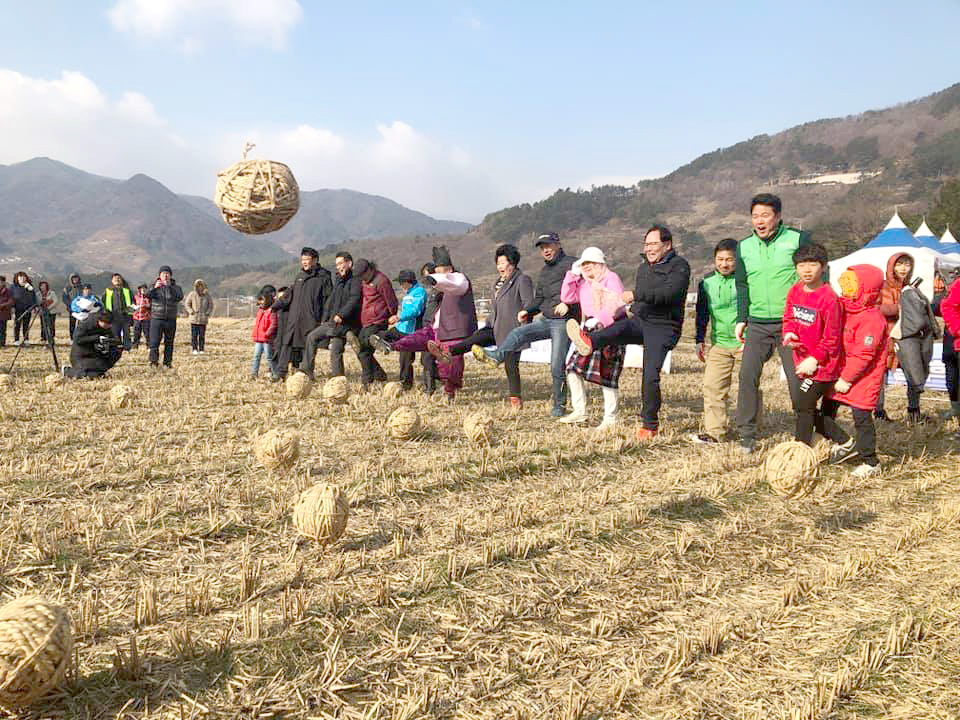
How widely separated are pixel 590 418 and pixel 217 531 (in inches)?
182

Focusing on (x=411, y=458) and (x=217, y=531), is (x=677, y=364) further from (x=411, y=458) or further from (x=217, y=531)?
(x=217, y=531)

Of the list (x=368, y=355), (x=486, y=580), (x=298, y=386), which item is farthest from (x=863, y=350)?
(x=368, y=355)

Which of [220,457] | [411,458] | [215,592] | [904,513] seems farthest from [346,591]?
[904,513]

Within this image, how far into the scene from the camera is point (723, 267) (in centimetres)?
664

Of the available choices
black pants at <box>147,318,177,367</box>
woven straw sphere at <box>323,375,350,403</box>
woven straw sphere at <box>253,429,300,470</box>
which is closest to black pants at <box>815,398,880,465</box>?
woven straw sphere at <box>253,429,300,470</box>

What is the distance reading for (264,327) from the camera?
10.4 metres

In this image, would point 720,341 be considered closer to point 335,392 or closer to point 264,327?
point 335,392

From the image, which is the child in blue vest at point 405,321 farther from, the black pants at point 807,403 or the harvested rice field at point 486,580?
the black pants at point 807,403

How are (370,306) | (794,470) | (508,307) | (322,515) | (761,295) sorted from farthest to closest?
(370,306) < (508,307) < (761,295) < (794,470) < (322,515)

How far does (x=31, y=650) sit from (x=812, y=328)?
535 centimetres

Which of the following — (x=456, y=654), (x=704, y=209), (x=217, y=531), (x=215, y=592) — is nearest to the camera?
(x=456, y=654)

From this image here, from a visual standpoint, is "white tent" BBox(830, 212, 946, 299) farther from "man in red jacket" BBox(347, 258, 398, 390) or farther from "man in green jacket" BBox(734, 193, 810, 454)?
"man in green jacket" BBox(734, 193, 810, 454)

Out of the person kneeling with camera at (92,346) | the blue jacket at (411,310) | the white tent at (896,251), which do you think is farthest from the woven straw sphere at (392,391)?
the white tent at (896,251)

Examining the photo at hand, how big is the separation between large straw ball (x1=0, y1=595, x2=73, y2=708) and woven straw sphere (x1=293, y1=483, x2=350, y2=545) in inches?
53.2
